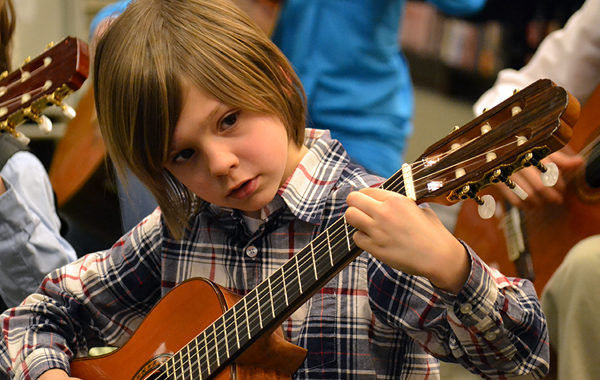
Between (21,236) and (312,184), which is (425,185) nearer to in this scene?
(312,184)

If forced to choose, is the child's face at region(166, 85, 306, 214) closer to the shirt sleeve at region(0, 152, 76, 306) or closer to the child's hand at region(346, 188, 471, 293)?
the child's hand at region(346, 188, 471, 293)

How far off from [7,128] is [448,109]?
2.73 m

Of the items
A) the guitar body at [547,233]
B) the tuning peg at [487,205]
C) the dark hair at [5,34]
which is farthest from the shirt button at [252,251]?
the dark hair at [5,34]

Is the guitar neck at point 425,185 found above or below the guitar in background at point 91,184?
above

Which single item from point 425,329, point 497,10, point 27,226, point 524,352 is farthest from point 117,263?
point 497,10

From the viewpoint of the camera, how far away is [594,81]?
1.60 m

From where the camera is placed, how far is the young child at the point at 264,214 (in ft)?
2.69

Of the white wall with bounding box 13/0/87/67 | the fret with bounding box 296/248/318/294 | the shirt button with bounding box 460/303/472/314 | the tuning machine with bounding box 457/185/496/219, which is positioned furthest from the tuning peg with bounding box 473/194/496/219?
the white wall with bounding box 13/0/87/67

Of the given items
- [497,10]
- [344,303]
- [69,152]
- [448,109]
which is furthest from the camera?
[448,109]

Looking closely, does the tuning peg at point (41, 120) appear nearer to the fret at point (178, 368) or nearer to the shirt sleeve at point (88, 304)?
the shirt sleeve at point (88, 304)

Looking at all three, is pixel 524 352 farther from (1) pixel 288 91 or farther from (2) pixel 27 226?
(2) pixel 27 226

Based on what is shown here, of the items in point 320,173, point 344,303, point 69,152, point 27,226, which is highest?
point 320,173

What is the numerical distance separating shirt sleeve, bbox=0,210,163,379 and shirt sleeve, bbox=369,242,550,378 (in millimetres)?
405

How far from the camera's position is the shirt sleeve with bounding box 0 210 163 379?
1.18 metres
